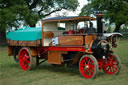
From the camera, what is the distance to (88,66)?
728 cm

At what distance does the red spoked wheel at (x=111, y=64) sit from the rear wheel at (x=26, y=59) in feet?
9.12

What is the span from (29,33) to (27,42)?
374 mm

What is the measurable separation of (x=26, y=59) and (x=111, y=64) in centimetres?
343

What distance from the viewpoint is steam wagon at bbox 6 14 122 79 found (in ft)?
24.2

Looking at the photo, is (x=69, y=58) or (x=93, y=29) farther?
(x=69, y=58)

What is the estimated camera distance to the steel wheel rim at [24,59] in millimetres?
9420

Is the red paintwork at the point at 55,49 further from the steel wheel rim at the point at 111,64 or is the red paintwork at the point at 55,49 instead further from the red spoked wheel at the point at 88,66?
the steel wheel rim at the point at 111,64

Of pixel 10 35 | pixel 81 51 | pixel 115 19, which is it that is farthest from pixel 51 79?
pixel 115 19

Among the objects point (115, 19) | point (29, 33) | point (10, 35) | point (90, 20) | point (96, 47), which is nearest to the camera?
point (96, 47)

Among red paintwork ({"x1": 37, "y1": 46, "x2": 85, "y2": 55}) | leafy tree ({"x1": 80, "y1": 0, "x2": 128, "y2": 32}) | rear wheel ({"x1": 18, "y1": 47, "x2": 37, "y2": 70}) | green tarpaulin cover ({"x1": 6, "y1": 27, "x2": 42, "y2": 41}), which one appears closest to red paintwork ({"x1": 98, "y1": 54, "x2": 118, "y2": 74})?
red paintwork ({"x1": 37, "y1": 46, "x2": 85, "y2": 55})

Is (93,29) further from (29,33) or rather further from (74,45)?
(29,33)

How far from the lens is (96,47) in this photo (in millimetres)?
7164

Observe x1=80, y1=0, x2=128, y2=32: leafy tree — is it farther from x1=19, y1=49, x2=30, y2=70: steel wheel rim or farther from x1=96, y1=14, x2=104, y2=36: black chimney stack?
x1=96, y1=14, x2=104, y2=36: black chimney stack

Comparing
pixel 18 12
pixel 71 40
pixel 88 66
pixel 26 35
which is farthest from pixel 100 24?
pixel 18 12
